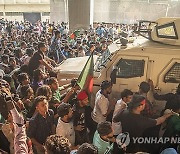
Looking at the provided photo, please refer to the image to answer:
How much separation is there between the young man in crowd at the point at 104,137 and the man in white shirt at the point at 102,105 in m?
1.11

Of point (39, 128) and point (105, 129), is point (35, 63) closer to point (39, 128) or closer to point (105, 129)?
point (39, 128)

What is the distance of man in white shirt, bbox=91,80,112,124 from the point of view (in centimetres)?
417

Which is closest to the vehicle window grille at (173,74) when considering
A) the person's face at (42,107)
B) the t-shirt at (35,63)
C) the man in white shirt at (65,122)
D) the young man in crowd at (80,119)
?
the young man in crowd at (80,119)

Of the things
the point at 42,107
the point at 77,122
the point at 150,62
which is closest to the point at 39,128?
the point at 42,107

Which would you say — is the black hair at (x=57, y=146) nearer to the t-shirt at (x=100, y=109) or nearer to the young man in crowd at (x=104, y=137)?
the young man in crowd at (x=104, y=137)

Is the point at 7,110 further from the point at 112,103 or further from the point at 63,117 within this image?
the point at 112,103

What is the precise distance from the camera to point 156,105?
4.66 metres

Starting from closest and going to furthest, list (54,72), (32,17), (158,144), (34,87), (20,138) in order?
(20,138)
(158,144)
(34,87)
(54,72)
(32,17)

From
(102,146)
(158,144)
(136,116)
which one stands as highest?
(136,116)

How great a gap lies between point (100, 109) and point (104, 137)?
1.23m

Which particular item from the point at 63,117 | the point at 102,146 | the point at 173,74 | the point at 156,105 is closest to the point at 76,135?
the point at 63,117

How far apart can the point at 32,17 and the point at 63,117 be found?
28.8 meters

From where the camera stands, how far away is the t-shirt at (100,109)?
417 cm

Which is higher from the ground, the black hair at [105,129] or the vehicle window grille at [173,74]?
the vehicle window grille at [173,74]
